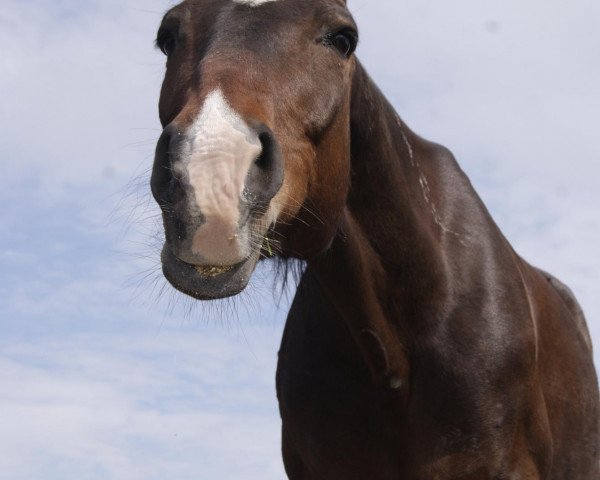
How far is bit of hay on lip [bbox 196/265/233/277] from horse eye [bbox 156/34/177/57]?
128 cm

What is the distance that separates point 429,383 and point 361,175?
104 cm

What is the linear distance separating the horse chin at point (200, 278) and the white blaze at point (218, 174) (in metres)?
0.06

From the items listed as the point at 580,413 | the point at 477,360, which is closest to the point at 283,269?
the point at 477,360

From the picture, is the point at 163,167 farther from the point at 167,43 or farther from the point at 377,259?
the point at 377,259

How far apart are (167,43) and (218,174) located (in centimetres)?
131

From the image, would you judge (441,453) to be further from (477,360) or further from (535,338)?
(535,338)

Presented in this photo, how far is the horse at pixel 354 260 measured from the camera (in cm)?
330

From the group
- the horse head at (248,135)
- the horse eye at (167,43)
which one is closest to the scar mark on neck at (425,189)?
the horse head at (248,135)

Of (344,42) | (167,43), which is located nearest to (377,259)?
(344,42)

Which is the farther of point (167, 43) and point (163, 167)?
point (167, 43)

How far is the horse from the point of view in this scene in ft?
10.8

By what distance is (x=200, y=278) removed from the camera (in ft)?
10.8

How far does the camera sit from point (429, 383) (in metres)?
4.57

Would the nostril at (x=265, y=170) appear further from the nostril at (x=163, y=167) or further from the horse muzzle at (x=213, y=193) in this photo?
the nostril at (x=163, y=167)
